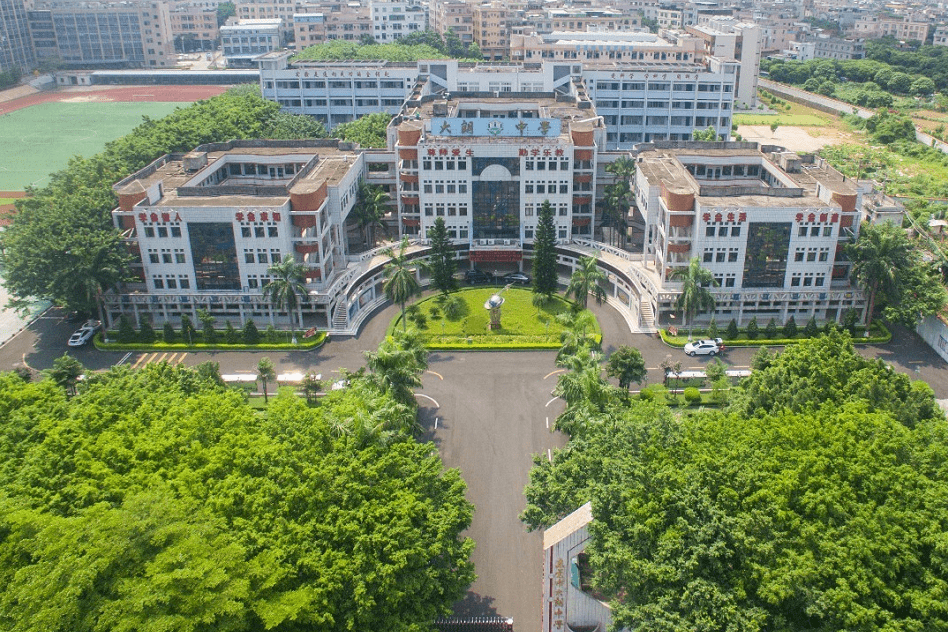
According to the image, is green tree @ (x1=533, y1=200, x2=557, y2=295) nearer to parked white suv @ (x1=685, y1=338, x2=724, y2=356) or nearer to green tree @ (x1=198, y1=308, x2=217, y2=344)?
parked white suv @ (x1=685, y1=338, x2=724, y2=356)

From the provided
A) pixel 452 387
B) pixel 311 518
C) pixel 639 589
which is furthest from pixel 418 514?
pixel 452 387

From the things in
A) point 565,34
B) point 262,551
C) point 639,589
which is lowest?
point 639,589

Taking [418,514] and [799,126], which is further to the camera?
[799,126]

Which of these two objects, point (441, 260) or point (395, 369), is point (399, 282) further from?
point (395, 369)

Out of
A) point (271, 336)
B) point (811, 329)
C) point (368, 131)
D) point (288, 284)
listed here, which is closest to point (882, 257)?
point (811, 329)

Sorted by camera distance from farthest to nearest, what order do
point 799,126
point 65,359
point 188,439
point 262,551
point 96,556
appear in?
point 799,126 → point 65,359 → point 188,439 → point 262,551 → point 96,556

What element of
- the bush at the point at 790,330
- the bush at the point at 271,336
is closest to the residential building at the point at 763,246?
the bush at the point at 790,330

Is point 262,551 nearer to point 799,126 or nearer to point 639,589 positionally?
point 639,589
